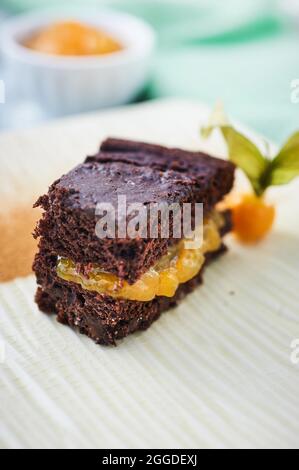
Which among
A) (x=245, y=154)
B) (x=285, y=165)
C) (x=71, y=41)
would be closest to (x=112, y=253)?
(x=245, y=154)

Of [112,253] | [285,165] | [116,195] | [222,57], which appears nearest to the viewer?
[112,253]

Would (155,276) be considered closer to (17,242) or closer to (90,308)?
(90,308)

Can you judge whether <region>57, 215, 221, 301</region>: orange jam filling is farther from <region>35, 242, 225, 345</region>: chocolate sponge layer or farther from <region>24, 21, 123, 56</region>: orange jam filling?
<region>24, 21, 123, 56</region>: orange jam filling

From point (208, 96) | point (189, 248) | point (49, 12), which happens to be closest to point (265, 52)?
point (208, 96)

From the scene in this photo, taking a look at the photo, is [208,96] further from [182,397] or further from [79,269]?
[182,397]

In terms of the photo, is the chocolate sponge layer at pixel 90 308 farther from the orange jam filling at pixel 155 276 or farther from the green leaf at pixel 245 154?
the green leaf at pixel 245 154

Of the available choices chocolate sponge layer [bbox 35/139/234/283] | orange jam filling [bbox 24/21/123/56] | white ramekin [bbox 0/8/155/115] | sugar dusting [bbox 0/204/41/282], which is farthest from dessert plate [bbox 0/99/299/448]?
orange jam filling [bbox 24/21/123/56]

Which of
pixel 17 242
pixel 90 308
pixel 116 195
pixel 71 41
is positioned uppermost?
pixel 116 195

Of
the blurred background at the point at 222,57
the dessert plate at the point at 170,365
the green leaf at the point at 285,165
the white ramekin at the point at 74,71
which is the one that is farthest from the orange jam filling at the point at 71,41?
the green leaf at the point at 285,165
